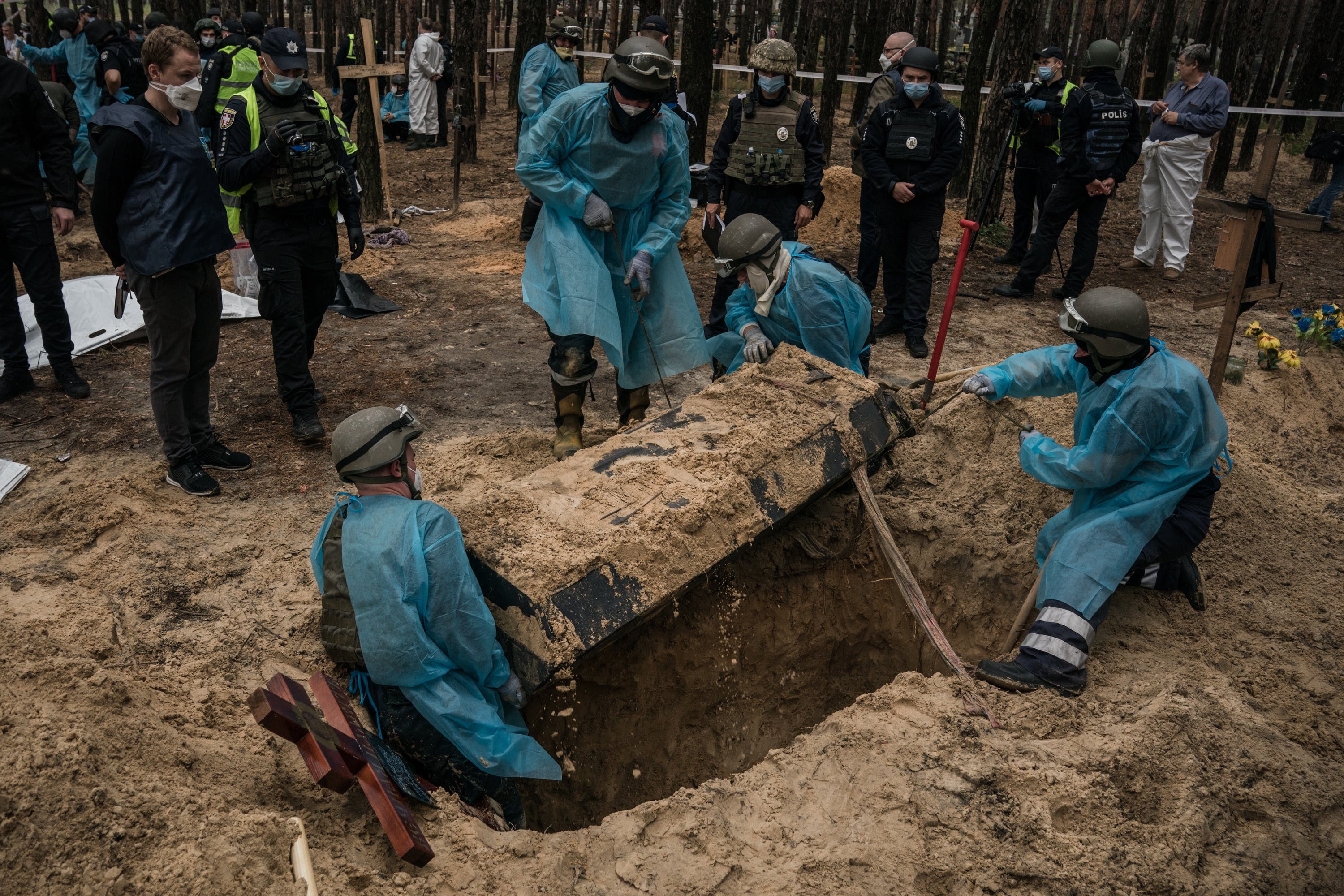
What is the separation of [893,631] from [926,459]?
112 centimetres

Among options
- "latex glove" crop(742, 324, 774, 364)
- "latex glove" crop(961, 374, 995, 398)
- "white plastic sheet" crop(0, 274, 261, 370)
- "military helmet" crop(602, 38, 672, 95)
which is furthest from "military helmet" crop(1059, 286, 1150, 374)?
"white plastic sheet" crop(0, 274, 261, 370)

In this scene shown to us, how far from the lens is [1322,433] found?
5770mm

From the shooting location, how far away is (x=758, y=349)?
4387mm

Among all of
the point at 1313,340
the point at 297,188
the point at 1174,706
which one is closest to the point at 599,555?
the point at 1174,706

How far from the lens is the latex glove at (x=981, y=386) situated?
12.2ft

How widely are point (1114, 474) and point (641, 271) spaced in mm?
2256

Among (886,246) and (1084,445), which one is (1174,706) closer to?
(1084,445)

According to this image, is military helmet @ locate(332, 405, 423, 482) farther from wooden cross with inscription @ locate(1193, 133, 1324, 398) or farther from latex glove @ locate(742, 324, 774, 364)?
wooden cross with inscription @ locate(1193, 133, 1324, 398)

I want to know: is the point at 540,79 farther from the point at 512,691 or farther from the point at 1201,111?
the point at 512,691

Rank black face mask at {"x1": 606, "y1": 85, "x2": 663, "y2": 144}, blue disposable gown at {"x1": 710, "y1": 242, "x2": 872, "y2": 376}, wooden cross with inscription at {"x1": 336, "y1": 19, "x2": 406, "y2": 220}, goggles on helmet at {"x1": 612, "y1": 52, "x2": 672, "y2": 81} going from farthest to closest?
1. wooden cross with inscription at {"x1": 336, "y1": 19, "x2": 406, "y2": 220}
2. blue disposable gown at {"x1": 710, "y1": 242, "x2": 872, "y2": 376}
3. black face mask at {"x1": 606, "y1": 85, "x2": 663, "y2": 144}
4. goggles on helmet at {"x1": 612, "y1": 52, "x2": 672, "y2": 81}

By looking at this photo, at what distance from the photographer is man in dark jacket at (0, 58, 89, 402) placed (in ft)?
16.4

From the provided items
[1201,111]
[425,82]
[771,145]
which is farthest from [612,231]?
[425,82]

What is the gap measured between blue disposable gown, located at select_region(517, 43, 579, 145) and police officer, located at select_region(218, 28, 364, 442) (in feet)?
9.30

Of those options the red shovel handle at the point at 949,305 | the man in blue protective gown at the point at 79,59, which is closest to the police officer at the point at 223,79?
the red shovel handle at the point at 949,305
